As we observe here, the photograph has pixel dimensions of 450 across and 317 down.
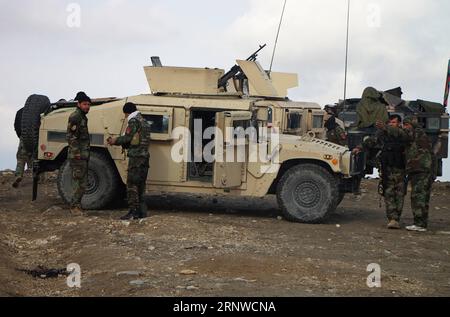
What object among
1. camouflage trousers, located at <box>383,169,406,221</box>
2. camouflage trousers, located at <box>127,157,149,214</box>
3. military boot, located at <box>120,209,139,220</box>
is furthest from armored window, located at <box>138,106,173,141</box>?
camouflage trousers, located at <box>383,169,406,221</box>

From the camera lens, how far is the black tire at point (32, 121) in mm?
12523

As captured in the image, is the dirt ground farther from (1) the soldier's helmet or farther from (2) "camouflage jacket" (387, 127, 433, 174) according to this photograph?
(1) the soldier's helmet

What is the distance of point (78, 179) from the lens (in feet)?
37.8

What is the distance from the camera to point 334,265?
843cm

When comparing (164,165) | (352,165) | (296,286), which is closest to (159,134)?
(164,165)

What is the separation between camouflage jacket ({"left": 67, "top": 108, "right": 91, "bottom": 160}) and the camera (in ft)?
37.4

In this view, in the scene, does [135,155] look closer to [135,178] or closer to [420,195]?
[135,178]

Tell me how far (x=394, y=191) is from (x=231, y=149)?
249cm

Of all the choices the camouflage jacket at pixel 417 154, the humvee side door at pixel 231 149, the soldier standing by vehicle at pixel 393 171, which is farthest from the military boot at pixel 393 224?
the humvee side door at pixel 231 149

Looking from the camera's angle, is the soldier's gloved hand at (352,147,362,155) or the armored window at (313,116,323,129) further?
the armored window at (313,116,323,129)

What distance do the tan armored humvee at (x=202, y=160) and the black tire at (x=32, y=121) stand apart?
0.55ft

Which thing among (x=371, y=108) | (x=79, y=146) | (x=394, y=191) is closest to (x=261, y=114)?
(x=394, y=191)
